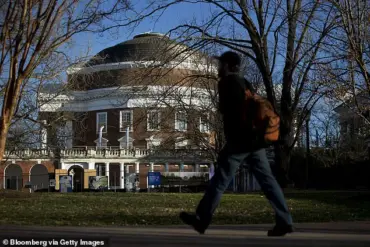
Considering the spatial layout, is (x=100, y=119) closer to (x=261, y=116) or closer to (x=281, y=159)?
(x=281, y=159)

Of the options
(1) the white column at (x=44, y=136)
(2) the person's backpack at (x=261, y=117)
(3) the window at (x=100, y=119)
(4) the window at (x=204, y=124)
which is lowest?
(2) the person's backpack at (x=261, y=117)

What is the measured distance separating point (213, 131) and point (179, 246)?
3247 centimetres

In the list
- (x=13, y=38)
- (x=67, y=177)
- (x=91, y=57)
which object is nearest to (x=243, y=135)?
(x=13, y=38)

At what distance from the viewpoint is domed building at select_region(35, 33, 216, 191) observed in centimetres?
2278

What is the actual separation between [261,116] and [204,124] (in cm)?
3309

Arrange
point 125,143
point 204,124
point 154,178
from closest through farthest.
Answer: point 204,124
point 154,178
point 125,143

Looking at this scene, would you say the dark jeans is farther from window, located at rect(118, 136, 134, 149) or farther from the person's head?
window, located at rect(118, 136, 134, 149)

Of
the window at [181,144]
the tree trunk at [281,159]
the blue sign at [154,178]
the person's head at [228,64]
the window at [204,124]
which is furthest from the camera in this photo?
the window at [181,144]

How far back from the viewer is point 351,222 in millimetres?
11477

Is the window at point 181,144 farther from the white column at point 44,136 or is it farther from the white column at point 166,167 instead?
the white column at point 166,167

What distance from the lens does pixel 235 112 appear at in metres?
5.79

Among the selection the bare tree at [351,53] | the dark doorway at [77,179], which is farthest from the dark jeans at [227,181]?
the dark doorway at [77,179]

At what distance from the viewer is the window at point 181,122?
36.8 meters

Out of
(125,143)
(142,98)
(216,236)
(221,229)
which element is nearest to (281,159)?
(142,98)
